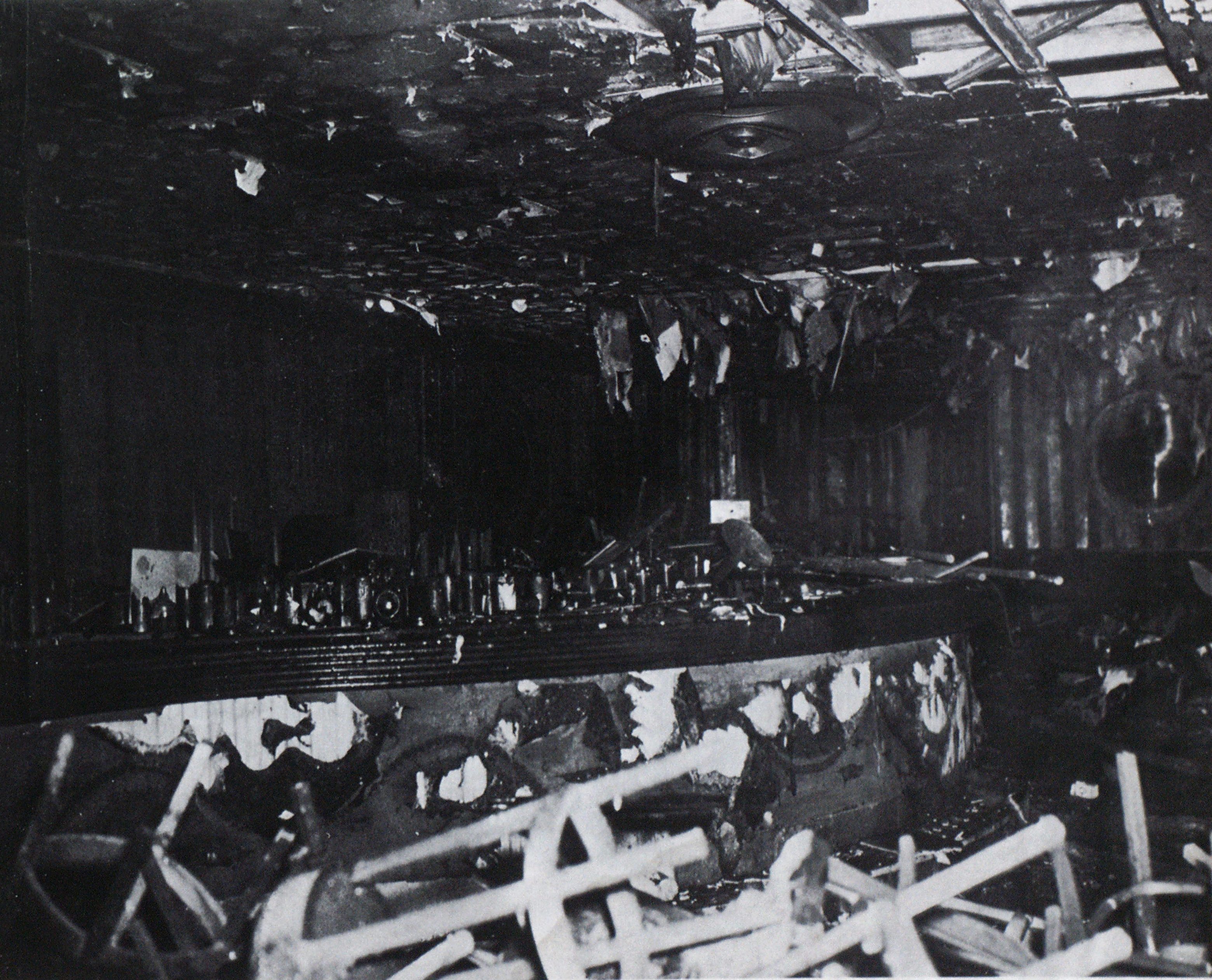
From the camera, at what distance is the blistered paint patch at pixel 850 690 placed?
18.9 ft

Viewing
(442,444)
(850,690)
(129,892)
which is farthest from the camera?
(442,444)

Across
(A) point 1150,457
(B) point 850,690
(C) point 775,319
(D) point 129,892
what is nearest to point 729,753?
(B) point 850,690

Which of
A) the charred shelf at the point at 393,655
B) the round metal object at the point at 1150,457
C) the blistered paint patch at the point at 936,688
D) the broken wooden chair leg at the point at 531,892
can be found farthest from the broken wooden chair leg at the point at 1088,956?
the round metal object at the point at 1150,457

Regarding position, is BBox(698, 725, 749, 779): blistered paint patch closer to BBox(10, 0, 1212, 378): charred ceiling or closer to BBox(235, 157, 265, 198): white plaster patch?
BBox(10, 0, 1212, 378): charred ceiling

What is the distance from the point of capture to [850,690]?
584 centimetres

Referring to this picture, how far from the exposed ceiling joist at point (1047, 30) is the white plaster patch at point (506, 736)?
11.0ft

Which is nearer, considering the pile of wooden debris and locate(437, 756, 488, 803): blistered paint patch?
the pile of wooden debris

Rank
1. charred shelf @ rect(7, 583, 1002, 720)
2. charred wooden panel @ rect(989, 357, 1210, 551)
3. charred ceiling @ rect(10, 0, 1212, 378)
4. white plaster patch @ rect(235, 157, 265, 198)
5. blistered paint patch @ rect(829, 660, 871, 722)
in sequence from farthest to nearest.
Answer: charred wooden panel @ rect(989, 357, 1210, 551) → blistered paint patch @ rect(829, 660, 871, 722) → white plaster patch @ rect(235, 157, 265, 198) → charred shelf @ rect(7, 583, 1002, 720) → charred ceiling @ rect(10, 0, 1212, 378)

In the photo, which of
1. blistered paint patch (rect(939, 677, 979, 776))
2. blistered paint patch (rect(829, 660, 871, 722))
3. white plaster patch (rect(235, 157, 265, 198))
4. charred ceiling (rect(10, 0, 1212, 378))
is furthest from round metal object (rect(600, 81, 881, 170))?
blistered paint patch (rect(939, 677, 979, 776))

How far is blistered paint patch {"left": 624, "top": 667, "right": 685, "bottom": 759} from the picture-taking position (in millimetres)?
5141

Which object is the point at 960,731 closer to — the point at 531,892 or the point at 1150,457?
the point at 531,892

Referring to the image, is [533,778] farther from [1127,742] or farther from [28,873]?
[1127,742]

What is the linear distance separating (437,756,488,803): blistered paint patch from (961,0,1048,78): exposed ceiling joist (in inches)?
143

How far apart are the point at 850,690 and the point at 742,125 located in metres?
3.28
